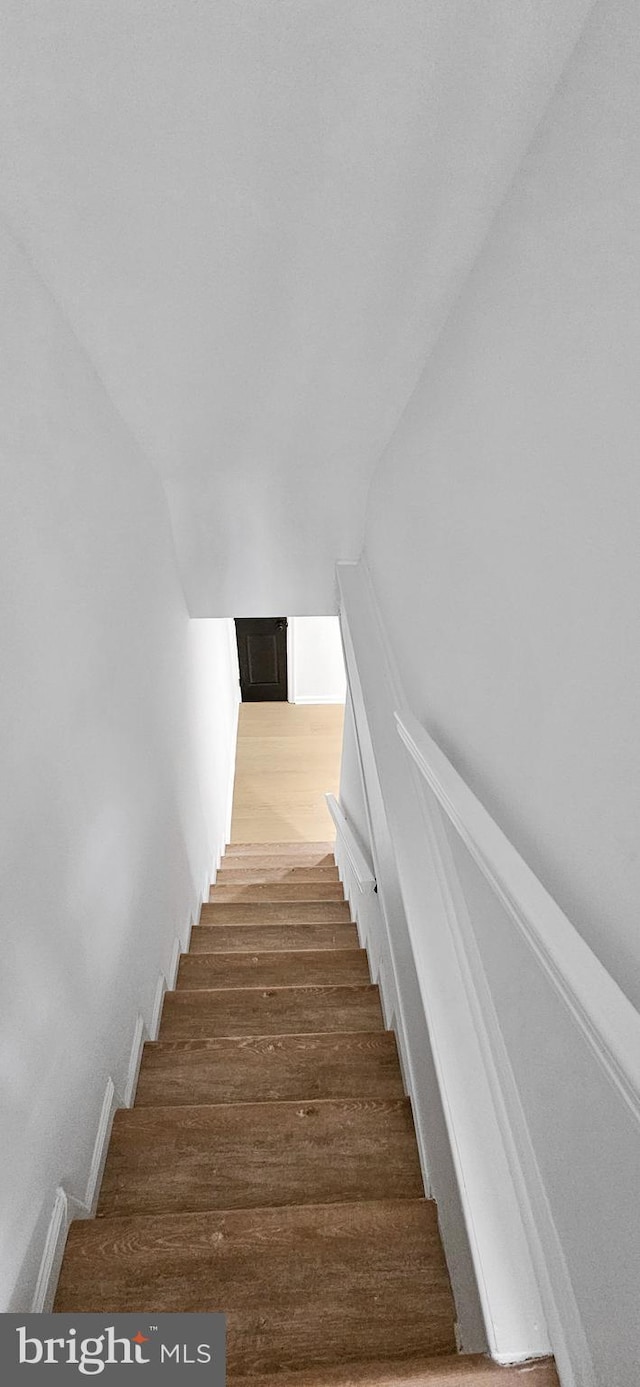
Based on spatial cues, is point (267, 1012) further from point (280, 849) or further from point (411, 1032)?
point (280, 849)

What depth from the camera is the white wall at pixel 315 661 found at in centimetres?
891

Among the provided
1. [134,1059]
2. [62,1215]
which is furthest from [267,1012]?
[62,1215]

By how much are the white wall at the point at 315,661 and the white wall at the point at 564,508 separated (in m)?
6.86

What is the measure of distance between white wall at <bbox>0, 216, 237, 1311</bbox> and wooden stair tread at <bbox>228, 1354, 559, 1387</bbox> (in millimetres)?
674

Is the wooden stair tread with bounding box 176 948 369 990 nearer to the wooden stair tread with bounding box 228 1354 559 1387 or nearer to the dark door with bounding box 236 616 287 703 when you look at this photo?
the wooden stair tread with bounding box 228 1354 559 1387

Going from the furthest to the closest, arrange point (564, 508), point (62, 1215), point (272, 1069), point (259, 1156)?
point (272, 1069)
point (259, 1156)
point (62, 1215)
point (564, 508)

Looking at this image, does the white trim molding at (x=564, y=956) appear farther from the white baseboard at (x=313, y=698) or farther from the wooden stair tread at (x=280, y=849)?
the white baseboard at (x=313, y=698)

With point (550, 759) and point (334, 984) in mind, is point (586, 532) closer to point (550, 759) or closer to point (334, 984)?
point (550, 759)

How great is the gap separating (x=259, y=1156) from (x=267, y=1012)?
0.89 metres

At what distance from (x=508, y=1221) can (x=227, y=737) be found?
6.13 m

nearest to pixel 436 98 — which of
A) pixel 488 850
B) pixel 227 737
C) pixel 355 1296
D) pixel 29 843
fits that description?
pixel 488 850

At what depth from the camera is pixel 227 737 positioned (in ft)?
24.1

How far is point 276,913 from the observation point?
15.4 feet

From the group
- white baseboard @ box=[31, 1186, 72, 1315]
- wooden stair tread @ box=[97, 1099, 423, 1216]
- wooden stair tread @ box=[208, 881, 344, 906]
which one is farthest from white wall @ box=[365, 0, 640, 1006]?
wooden stair tread @ box=[208, 881, 344, 906]
